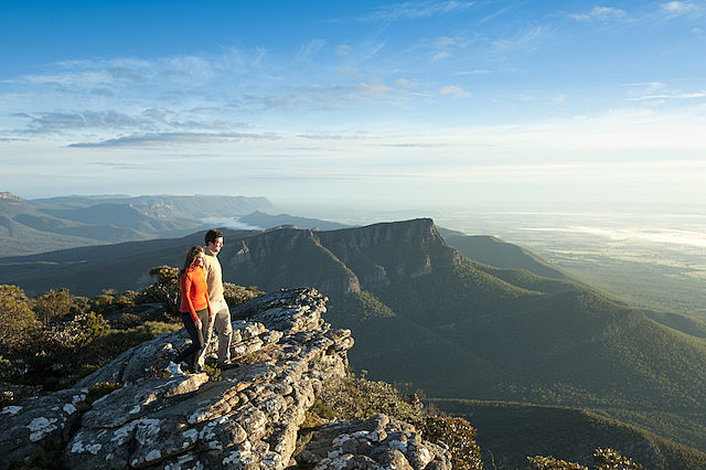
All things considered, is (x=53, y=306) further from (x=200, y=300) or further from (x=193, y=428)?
(x=193, y=428)

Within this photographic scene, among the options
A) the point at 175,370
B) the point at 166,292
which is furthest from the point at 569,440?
the point at 175,370

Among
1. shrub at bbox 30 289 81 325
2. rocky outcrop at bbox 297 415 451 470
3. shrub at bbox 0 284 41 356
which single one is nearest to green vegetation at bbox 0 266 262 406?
shrub at bbox 0 284 41 356

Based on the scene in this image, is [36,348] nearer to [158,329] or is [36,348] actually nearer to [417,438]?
[158,329]

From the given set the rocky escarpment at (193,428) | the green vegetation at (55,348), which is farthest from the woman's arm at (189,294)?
the green vegetation at (55,348)

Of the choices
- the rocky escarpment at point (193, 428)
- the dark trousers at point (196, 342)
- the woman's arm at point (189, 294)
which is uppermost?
the woman's arm at point (189, 294)

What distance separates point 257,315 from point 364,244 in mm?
160108

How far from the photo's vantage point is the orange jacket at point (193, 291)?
1074cm

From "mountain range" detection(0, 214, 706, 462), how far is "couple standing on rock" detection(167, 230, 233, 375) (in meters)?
90.6

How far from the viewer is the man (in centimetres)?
1128

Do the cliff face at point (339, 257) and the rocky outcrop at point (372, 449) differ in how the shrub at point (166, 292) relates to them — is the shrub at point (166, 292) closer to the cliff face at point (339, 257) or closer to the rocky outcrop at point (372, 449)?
the rocky outcrop at point (372, 449)

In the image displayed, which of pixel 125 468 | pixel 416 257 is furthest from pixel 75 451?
pixel 416 257

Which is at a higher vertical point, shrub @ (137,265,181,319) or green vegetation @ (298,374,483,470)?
shrub @ (137,265,181,319)

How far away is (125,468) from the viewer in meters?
8.38

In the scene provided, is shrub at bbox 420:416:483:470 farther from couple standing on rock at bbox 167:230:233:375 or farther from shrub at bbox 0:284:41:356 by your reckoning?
shrub at bbox 0:284:41:356
